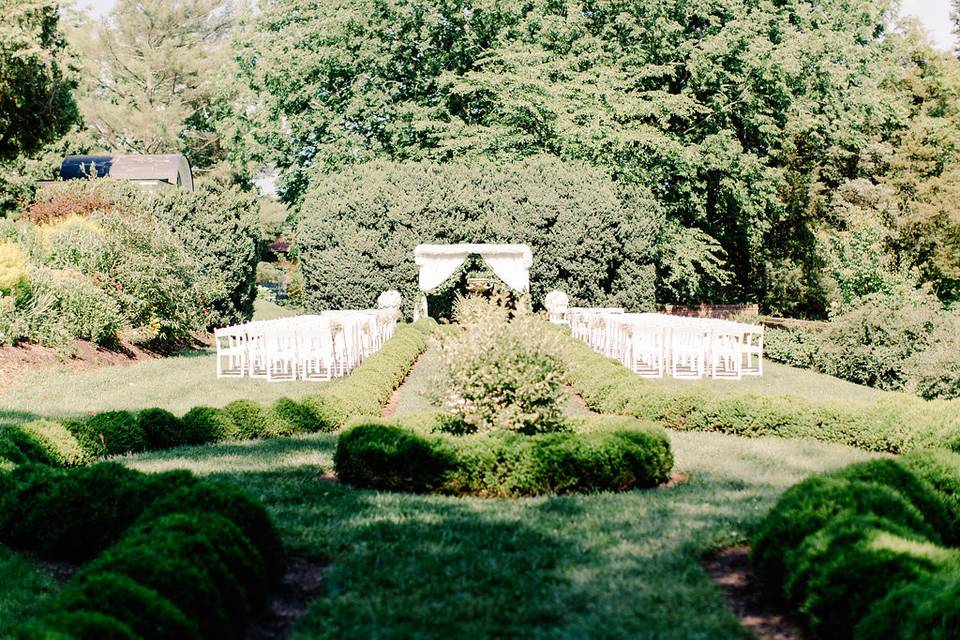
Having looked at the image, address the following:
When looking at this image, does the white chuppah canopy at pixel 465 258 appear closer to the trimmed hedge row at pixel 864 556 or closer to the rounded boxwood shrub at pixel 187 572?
the trimmed hedge row at pixel 864 556

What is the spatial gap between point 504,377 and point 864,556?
4238 millimetres

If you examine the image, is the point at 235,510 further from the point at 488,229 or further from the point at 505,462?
the point at 488,229

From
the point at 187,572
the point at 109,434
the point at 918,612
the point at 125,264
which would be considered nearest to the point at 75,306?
the point at 125,264

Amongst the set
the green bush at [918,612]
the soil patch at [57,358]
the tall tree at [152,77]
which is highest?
the tall tree at [152,77]

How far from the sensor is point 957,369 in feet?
44.8

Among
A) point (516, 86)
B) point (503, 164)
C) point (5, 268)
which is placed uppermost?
point (516, 86)

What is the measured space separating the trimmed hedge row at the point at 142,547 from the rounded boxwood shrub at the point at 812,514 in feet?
9.07

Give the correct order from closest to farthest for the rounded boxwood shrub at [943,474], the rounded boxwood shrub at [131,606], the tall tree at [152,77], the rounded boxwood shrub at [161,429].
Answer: the rounded boxwood shrub at [131,606], the rounded boxwood shrub at [943,474], the rounded boxwood shrub at [161,429], the tall tree at [152,77]

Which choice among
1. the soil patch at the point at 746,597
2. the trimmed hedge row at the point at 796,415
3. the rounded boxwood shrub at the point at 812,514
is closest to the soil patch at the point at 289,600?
the soil patch at the point at 746,597

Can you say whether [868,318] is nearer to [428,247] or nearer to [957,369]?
[957,369]

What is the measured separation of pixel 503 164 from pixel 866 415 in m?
18.4

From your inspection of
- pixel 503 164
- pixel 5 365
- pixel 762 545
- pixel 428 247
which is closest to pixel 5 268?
pixel 5 365

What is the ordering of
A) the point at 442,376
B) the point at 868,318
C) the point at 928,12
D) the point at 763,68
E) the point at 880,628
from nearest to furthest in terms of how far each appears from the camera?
the point at 880,628 < the point at 442,376 < the point at 868,318 < the point at 763,68 < the point at 928,12

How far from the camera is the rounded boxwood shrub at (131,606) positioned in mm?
3289
